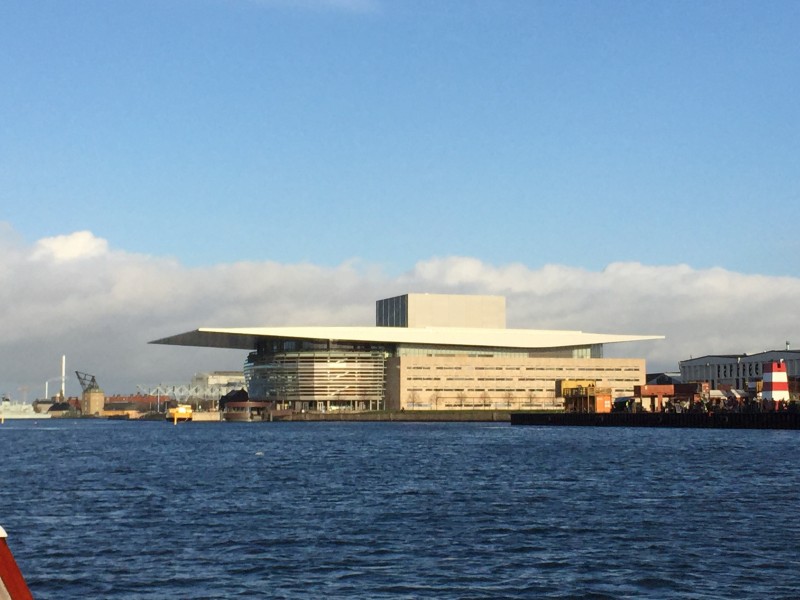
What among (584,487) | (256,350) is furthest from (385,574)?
(256,350)

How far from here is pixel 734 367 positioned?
16562 cm

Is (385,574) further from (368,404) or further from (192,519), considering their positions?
(368,404)

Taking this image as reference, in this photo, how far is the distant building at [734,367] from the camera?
153750mm

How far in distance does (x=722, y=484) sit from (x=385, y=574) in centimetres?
2079

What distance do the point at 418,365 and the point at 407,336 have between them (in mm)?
5223

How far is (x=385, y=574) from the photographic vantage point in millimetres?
18125

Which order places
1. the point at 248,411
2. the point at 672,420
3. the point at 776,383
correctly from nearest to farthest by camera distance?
the point at 776,383
the point at 672,420
the point at 248,411

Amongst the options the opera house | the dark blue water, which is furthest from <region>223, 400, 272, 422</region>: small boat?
the dark blue water

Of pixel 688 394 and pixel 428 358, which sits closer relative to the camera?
pixel 688 394

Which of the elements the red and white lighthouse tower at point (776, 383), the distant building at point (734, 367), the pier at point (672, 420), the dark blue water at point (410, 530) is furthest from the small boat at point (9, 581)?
the distant building at point (734, 367)

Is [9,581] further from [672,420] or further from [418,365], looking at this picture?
[418,365]

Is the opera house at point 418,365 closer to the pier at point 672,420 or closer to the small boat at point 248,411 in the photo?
the small boat at point 248,411

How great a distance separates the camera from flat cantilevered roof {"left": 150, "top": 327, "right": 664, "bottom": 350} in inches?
6294

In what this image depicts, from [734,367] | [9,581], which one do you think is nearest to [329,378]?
[734,367]
